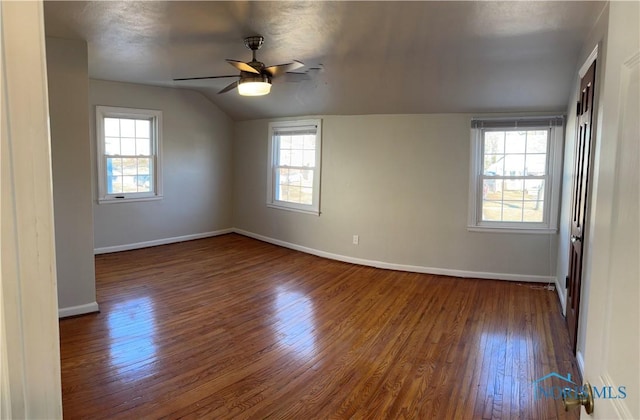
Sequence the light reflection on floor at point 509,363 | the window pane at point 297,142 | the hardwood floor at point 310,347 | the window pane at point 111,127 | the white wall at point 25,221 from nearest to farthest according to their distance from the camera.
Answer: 1. the white wall at point 25,221
2. the hardwood floor at point 310,347
3. the light reflection on floor at point 509,363
4. the window pane at point 111,127
5. the window pane at point 297,142

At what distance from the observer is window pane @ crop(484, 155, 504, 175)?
4.96 metres

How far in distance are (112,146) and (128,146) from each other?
0.23 metres

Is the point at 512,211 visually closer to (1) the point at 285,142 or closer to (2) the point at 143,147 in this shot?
(1) the point at 285,142

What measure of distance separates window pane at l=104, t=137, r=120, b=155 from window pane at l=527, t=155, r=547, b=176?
18.0 ft

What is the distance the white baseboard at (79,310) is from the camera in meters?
3.62

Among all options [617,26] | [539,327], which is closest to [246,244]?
[539,327]

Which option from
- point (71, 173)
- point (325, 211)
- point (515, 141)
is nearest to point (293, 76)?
point (71, 173)

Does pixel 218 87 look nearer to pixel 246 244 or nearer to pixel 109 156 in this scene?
pixel 109 156

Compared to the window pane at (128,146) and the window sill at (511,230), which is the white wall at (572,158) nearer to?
the window sill at (511,230)

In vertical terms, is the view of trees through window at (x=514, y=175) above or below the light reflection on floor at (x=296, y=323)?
above

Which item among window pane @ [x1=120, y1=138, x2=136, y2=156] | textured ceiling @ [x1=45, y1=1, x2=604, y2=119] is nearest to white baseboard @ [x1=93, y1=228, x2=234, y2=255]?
window pane @ [x1=120, y1=138, x2=136, y2=156]

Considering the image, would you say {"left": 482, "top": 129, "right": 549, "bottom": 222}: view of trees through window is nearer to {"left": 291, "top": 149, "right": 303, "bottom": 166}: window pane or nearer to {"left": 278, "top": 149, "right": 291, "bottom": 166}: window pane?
{"left": 291, "top": 149, "right": 303, "bottom": 166}: window pane

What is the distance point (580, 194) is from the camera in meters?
3.17

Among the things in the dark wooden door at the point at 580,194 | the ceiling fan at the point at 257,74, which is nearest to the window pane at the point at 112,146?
the ceiling fan at the point at 257,74
